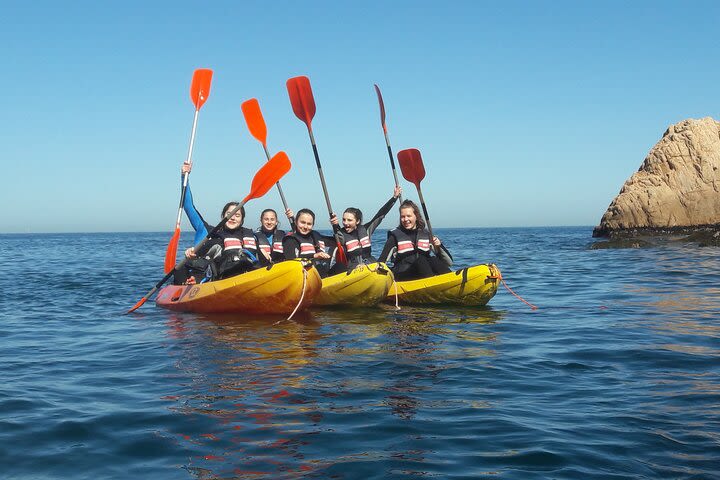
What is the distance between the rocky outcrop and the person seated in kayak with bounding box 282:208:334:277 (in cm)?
2322

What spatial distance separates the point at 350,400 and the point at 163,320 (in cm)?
505

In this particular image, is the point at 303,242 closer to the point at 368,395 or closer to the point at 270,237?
the point at 270,237

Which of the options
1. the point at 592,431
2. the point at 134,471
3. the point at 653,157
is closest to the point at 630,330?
the point at 592,431

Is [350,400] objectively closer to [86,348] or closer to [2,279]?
[86,348]

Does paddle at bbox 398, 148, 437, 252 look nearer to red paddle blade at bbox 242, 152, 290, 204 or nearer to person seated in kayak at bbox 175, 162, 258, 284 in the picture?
red paddle blade at bbox 242, 152, 290, 204

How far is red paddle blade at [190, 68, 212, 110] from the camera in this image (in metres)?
11.8

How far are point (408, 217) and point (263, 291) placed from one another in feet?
8.21

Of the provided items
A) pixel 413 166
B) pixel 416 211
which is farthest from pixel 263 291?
pixel 413 166

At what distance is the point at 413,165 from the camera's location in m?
11.3

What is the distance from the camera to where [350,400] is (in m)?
4.83

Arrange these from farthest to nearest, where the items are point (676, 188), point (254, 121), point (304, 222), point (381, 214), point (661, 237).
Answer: point (676, 188)
point (661, 237)
point (254, 121)
point (381, 214)
point (304, 222)

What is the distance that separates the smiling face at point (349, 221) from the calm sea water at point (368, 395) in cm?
145

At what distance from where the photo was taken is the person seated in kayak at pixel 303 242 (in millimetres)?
9750

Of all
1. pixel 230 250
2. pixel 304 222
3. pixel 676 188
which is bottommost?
pixel 230 250
